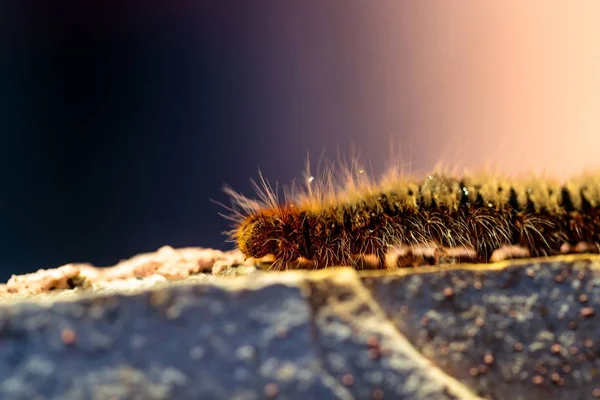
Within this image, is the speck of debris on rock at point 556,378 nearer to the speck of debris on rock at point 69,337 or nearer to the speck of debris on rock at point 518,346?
the speck of debris on rock at point 518,346

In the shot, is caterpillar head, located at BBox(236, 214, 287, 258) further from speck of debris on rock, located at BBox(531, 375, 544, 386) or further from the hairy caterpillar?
speck of debris on rock, located at BBox(531, 375, 544, 386)

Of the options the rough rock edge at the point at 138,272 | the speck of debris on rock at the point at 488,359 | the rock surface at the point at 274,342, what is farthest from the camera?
the rough rock edge at the point at 138,272

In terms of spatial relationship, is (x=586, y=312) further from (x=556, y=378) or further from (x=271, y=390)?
(x=271, y=390)

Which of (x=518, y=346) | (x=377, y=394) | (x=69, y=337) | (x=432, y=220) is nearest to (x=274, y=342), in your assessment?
(x=377, y=394)

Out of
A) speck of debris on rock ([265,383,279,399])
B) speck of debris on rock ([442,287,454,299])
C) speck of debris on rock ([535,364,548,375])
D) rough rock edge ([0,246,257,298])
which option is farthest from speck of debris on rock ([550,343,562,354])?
rough rock edge ([0,246,257,298])

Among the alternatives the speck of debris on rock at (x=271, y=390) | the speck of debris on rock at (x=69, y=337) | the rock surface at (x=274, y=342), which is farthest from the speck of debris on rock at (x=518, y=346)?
the speck of debris on rock at (x=69, y=337)

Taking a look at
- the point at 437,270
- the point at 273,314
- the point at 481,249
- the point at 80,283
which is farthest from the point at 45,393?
the point at 481,249
